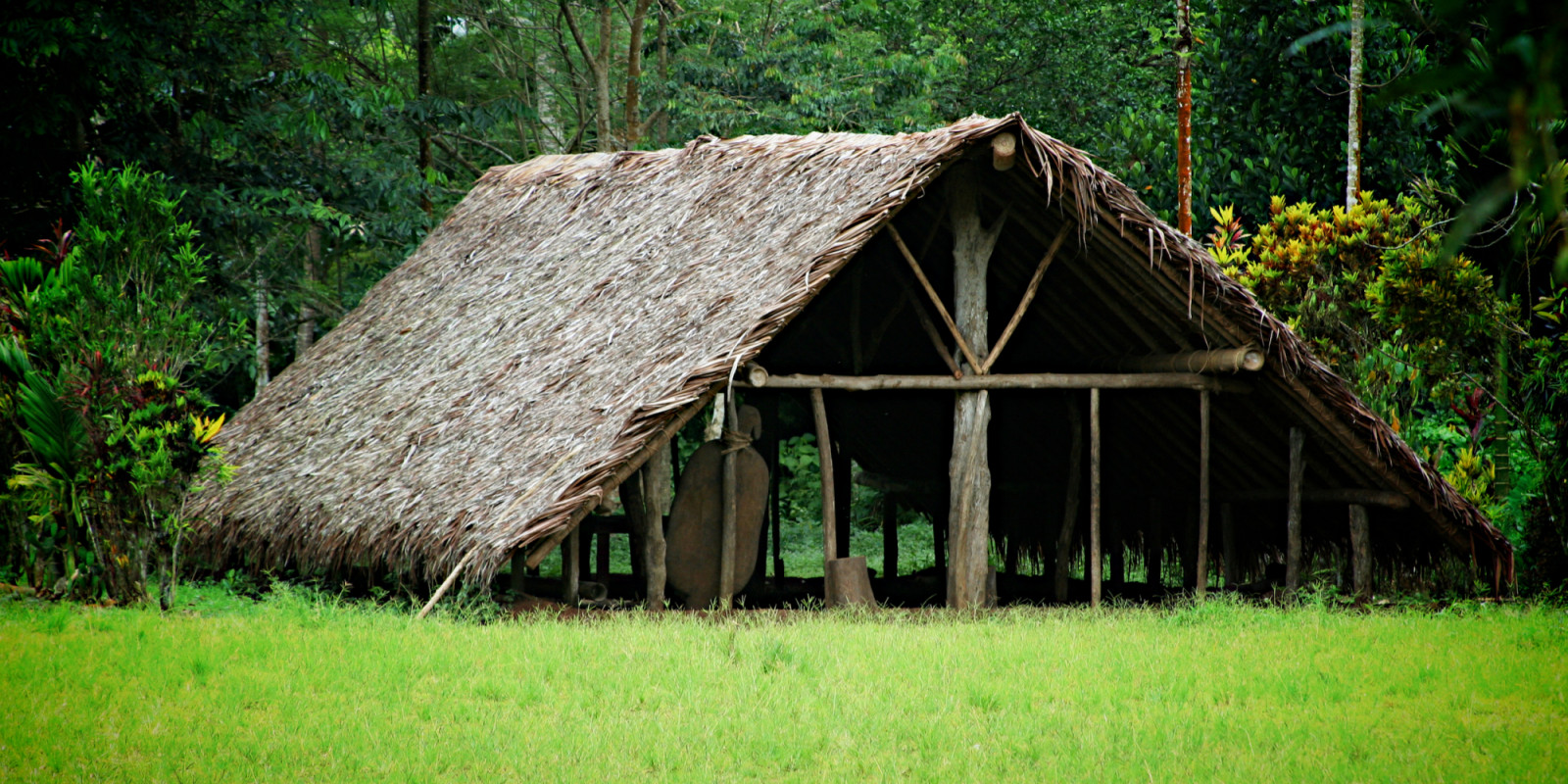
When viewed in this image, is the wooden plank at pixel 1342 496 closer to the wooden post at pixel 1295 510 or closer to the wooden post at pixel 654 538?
the wooden post at pixel 1295 510

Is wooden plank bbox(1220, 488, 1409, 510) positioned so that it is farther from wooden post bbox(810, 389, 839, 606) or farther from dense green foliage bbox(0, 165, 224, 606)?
dense green foliage bbox(0, 165, 224, 606)

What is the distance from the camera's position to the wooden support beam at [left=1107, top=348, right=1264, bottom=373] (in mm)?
7789

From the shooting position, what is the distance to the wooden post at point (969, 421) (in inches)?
309

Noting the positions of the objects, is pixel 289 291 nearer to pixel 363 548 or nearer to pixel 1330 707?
pixel 363 548

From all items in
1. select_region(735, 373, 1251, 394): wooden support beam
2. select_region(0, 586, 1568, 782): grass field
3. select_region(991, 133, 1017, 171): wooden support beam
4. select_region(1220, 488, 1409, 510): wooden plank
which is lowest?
select_region(0, 586, 1568, 782): grass field

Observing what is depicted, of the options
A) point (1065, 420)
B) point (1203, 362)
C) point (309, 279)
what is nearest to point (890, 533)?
point (1065, 420)

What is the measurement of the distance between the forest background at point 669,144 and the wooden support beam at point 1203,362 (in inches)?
51.0

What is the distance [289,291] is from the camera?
1424 centimetres

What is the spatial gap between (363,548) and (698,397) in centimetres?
224

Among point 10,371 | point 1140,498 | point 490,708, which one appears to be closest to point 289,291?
point 10,371

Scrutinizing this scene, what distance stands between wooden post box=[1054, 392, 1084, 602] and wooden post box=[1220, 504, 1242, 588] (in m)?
1.05

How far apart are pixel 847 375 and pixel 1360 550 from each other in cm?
338

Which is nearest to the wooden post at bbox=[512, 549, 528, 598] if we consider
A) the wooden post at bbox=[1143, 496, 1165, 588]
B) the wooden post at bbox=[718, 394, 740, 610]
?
the wooden post at bbox=[718, 394, 740, 610]

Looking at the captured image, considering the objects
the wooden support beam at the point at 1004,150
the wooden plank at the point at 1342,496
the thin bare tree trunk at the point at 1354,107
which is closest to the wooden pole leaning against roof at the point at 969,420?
the wooden support beam at the point at 1004,150
